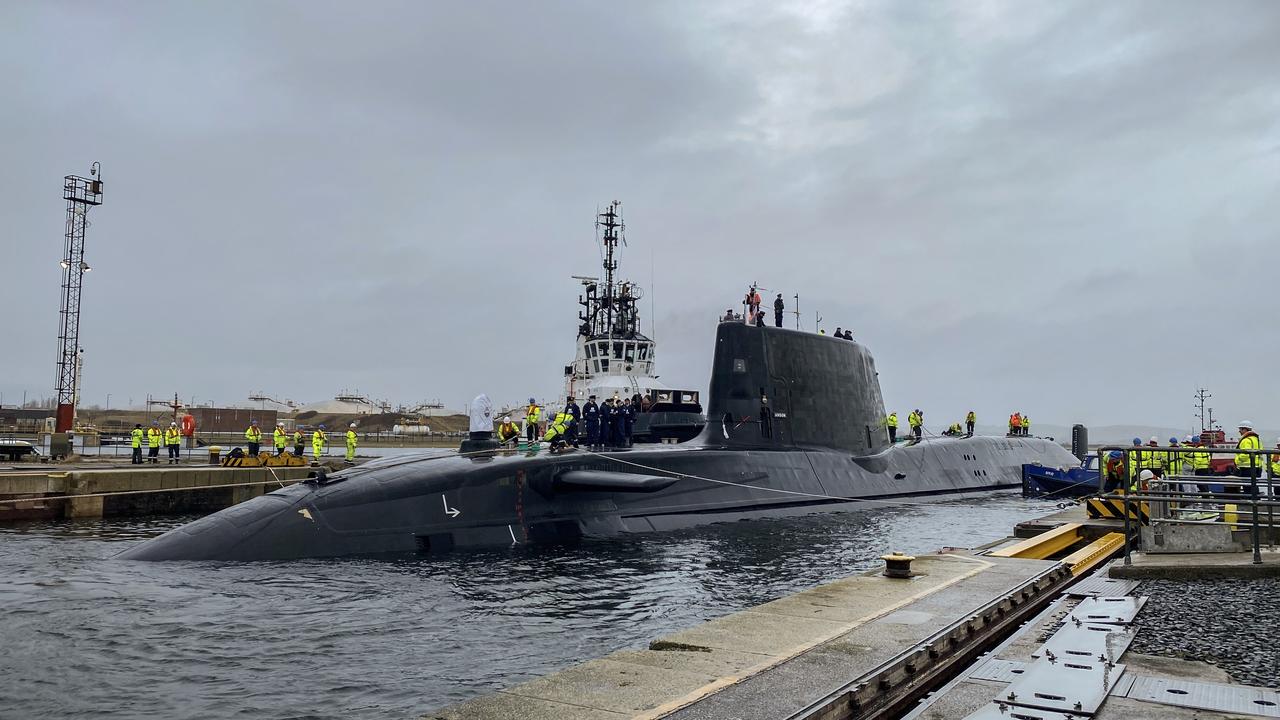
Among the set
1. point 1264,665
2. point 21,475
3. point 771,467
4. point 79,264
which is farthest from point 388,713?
point 79,264

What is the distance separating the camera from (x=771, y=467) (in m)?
18.7

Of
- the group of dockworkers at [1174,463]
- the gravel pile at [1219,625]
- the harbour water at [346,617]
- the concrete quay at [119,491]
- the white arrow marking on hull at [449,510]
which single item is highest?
the group of dockworkers at [1174,463]

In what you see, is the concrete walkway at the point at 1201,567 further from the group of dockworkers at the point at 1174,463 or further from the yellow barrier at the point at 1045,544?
the yellow barrier at the point at 1045,544

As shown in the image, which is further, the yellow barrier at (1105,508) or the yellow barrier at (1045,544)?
the yellow barrier at (1105,508)

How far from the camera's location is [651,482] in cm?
1396

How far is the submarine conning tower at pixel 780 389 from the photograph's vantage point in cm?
1888

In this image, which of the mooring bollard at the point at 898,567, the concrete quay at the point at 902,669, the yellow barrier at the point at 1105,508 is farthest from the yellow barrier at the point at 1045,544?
the concrete quay at the point at 902,669

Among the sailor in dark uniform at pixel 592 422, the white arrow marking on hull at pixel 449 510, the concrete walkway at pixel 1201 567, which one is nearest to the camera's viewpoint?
the concrete walkway at pixel 1201 567

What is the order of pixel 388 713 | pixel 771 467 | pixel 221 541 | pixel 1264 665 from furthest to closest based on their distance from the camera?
pixel 771 467, pixel 221 541, pixel 388 713, pixel 1264 665

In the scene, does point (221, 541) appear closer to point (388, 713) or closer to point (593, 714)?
point (388, 713)

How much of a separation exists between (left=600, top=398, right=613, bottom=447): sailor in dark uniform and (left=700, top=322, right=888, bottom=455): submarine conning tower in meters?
2.09

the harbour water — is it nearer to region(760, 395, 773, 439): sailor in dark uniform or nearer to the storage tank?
region(760, 395, 773, 439): sailor in dark uniform

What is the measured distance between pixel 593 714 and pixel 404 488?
31.3 feet

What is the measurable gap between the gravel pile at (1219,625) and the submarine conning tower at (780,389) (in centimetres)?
1076
